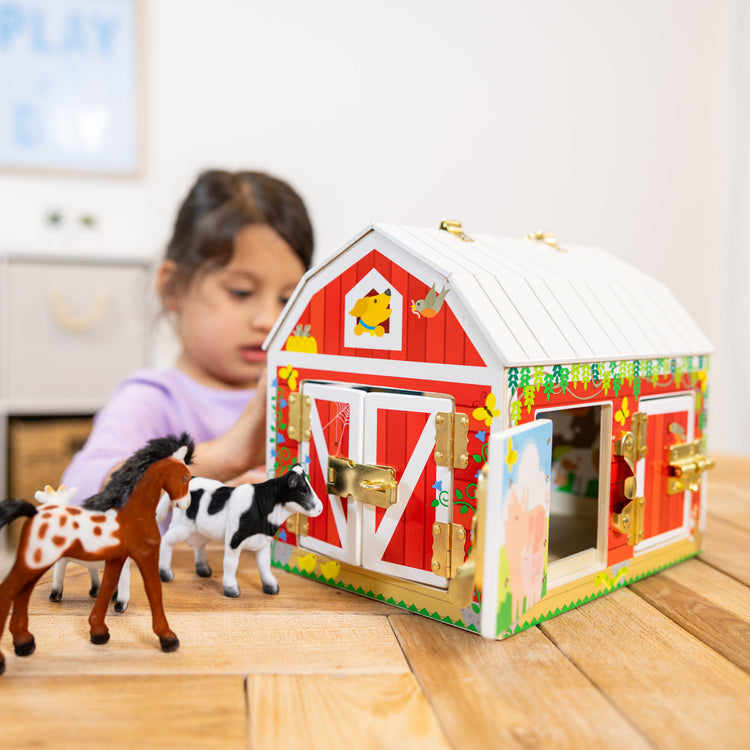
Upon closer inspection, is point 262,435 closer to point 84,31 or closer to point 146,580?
point 146,580

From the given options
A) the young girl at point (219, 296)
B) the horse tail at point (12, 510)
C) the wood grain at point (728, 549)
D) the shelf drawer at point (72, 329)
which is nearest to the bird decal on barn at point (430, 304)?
the horse tail at point (12, 510)

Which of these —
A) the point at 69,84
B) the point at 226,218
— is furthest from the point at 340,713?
the point at 69,84

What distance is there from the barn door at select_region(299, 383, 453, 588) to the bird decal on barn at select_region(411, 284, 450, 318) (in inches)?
3.6

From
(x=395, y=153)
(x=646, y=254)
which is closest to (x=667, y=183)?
(x=646, y=254)

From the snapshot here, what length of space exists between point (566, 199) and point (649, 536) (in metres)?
2.07

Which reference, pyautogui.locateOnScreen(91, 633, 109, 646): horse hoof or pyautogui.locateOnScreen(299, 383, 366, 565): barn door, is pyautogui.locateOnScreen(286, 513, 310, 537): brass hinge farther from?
pyautogui.locateOnScreen(91, 633, 109, 646): horse hoof

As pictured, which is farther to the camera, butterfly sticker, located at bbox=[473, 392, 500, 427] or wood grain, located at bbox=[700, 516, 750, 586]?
wood grain, located at bbox=[700, 516, 750, 586]

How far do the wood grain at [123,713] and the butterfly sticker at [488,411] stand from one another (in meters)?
0.33

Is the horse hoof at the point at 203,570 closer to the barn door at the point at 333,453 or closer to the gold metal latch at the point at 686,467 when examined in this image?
the barn door at the point at 333,453

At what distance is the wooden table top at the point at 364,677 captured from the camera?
59 centimetres

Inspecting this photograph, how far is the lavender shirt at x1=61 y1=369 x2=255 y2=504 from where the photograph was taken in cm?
136

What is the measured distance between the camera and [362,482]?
86 centimetres

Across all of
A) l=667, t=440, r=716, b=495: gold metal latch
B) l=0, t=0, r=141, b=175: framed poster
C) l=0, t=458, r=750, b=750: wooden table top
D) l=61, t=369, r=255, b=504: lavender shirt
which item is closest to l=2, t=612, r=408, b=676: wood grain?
l=0, t=458, r=750, b=750: wooden table top

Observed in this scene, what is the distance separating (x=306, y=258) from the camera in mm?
1565
